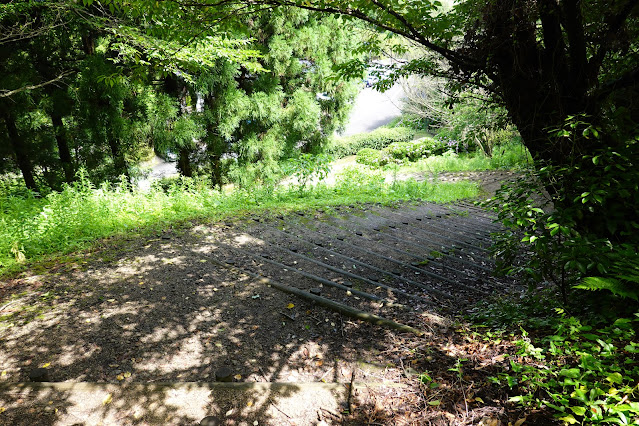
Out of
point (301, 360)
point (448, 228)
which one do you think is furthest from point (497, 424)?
point (448, 228)

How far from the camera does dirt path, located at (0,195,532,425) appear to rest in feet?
7.12

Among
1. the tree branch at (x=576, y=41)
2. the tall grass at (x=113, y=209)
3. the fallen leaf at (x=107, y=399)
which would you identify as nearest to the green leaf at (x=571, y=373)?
the tree branch at (x=576, y=41)

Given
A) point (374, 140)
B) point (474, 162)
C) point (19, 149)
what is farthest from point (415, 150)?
point (19, 149)

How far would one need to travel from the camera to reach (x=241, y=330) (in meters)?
3.03

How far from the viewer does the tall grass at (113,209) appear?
4.68 meters

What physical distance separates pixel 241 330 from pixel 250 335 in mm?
105

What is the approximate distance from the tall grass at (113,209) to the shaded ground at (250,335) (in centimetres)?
68

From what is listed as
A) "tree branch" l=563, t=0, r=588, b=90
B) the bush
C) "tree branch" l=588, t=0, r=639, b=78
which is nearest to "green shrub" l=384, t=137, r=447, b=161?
the bush

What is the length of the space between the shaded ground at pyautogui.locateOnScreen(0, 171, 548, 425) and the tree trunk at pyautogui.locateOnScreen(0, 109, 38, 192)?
7.34 meters

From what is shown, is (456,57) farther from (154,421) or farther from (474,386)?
(154,421)

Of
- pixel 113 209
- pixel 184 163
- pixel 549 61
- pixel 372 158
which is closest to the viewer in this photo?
pixel 549 61

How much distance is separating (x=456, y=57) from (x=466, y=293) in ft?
8.21

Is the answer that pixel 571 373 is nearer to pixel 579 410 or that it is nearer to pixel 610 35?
pixel 579 410

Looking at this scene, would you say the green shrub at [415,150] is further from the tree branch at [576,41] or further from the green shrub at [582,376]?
the green shrub at [582,376]
